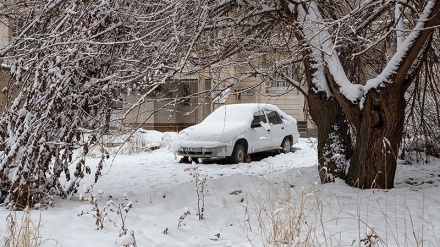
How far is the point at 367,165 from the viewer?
25.8 ft

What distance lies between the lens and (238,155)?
13820mm

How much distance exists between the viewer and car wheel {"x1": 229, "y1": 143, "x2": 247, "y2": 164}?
13.7 m

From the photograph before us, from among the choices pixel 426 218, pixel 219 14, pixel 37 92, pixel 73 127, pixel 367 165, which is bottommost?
pixel 426 218

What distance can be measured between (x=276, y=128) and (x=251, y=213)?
9.29 metres

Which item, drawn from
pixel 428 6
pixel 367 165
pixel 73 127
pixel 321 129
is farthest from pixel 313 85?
pixel 73 127

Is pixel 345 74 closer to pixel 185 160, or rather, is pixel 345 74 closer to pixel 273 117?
pixel 185 160

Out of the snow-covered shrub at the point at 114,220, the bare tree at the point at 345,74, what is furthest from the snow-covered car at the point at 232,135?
the snow-covered shrub at the point at 114,220

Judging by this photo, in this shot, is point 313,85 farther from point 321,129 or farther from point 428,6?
point 428,6

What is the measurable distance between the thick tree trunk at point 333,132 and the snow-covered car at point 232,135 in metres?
3.98

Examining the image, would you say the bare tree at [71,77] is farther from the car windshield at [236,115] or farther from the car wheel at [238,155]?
the car windshield at [236,115]

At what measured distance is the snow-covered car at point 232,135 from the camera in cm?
1339

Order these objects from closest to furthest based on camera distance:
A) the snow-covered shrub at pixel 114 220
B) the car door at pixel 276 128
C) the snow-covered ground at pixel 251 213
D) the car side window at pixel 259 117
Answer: the snow-covered shrub at pixel 114 220
the snow-covered ground at pixel 251 213
the car side window at pixel 259 117
the car door at pixel 276 128

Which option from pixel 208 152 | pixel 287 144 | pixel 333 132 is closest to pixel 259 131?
pixel 208 152

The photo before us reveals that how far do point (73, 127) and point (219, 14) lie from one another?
3.31m
